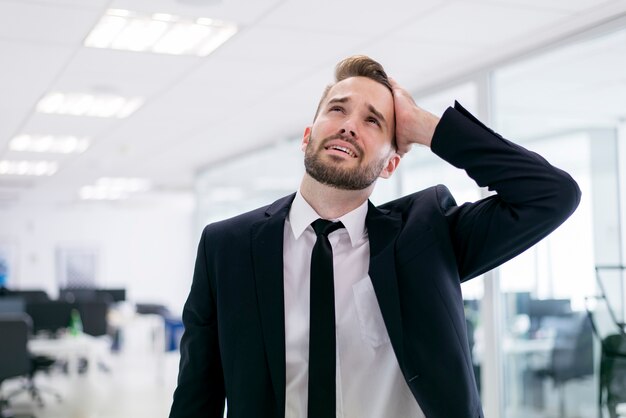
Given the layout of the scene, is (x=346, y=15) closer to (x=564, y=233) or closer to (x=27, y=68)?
(x=564, y=233)

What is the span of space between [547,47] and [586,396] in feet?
5.83

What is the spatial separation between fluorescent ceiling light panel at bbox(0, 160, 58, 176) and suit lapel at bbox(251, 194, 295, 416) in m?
7.35

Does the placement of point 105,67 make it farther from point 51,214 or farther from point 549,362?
point 51,214

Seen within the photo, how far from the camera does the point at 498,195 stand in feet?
5.15

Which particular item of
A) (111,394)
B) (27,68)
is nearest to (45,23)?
(27,68)

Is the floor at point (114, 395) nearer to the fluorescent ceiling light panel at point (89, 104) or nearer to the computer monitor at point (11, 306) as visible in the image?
the computer monitor at point (11, 306)

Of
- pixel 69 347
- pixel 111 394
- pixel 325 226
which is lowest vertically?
pixel 111 394

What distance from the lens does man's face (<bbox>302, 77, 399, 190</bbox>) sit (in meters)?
1.54

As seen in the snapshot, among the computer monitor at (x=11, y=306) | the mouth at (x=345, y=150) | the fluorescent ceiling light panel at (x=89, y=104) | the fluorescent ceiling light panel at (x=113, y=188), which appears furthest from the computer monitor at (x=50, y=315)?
the mouth at (x=345, y=150)

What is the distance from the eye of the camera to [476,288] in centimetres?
450

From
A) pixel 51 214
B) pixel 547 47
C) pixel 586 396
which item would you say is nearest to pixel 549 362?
pixel 586 396

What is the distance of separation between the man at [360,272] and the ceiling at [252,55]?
1899 millimetres

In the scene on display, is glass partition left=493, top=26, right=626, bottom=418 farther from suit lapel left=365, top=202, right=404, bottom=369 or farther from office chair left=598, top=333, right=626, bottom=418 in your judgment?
suit lapel left=365, top=202, right=404, bottom=369

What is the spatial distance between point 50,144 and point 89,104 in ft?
6.06
